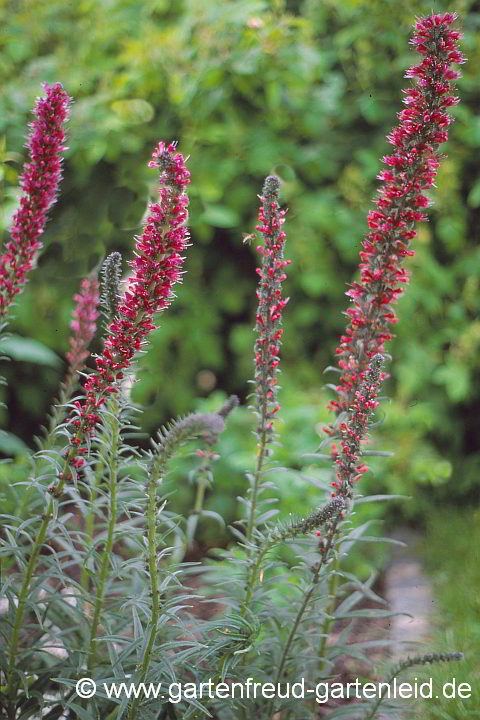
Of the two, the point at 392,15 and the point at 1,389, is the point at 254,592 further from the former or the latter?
the point at 392,15

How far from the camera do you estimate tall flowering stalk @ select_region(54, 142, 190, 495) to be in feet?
5.45

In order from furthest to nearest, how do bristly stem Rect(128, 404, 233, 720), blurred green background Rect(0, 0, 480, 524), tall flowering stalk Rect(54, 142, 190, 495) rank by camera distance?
blurred green background Rect(0, 0, 480, 524)
tall flowering stalk Rect(54, 142, 190, 495)
bristly stem Rect(128, 404, 233, 720)

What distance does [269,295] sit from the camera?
1.99 metres

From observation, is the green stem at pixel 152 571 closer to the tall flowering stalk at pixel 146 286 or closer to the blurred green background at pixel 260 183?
the tall flowering stalk at pixel 146 286

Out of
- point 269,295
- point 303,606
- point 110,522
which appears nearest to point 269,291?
point 269,295

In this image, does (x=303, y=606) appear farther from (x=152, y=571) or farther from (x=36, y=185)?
(x=36, y=185)

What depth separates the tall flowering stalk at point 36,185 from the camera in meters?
1.85

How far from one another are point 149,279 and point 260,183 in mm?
3034

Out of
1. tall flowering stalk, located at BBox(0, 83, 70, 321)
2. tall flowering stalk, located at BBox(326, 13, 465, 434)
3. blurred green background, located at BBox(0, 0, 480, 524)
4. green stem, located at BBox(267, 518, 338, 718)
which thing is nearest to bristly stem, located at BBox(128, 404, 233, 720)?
green stem, located at BBox(267, 518, 338, 718)

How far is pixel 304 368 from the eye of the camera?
4684 mm

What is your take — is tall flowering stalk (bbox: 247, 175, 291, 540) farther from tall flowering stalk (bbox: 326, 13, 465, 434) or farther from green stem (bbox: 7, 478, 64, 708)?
green stem (bbox: 7, 478, 64, 708)

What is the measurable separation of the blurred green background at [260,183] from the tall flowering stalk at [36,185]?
1.66 m

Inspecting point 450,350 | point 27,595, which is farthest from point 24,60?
point 27,595

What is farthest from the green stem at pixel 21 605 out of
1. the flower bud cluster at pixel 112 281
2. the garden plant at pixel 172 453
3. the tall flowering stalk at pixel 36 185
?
the tall flowering stalk at pixel 36 185
